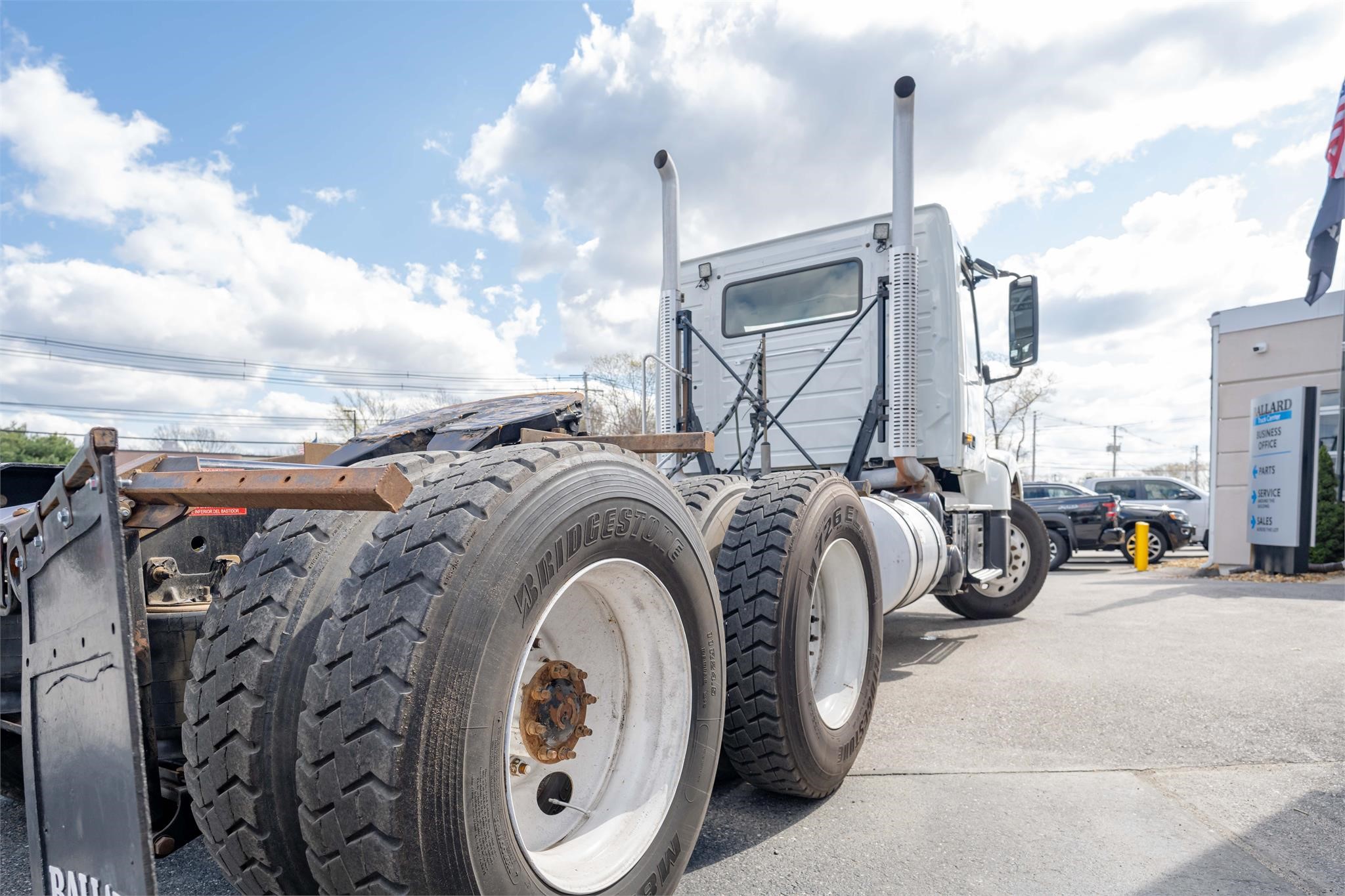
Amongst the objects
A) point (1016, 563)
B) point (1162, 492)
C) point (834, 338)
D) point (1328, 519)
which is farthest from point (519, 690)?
point (1162, 492)

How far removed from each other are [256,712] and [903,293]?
15.5 ft

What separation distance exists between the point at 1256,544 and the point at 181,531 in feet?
50.1

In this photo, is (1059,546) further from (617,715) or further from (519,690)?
(519,690)

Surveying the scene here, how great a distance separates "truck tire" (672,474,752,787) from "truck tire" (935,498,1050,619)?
4.98 metres

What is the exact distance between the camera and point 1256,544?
13141mm

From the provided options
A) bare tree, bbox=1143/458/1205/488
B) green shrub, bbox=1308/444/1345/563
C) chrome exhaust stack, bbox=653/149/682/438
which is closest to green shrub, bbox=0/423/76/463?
chrome exhaust stack, bbox=653/149/682/438

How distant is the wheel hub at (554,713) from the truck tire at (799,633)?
727 millimetres

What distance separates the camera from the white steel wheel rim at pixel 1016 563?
790 centimetres

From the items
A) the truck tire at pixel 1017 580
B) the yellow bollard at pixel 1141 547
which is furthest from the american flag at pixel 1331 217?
the truck tire at pixel 1017 580

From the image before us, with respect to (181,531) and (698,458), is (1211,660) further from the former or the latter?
(181,531)

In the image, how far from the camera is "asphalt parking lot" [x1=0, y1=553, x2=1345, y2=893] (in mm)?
2574

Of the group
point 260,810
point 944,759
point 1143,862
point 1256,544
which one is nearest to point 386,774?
point 260,810

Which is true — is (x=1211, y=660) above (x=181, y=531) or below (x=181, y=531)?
below

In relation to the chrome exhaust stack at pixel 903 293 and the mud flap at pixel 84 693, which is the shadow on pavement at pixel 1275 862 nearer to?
the mud flap at pixel 84 693
